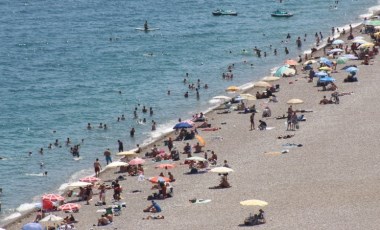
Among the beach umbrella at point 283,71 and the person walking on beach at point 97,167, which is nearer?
the person walking on beach at point 97,167

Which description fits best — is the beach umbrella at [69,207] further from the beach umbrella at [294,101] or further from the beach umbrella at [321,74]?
the beach umbrella at [321,74]

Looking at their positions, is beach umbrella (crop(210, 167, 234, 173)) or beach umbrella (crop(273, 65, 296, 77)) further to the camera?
beach umbrella (crop(273, 65, 296, 77))

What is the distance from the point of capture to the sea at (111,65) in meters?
60.9

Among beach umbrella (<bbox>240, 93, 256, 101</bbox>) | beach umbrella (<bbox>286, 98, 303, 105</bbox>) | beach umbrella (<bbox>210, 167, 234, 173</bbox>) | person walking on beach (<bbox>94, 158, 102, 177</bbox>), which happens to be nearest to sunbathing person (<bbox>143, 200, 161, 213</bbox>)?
beach umbrella (<bbox>210, 167, 234, 173</bbox>)

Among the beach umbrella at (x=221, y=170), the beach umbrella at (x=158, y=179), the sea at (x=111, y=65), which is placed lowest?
the sea at (x=111, y=65)

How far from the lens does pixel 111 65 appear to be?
88688 mm

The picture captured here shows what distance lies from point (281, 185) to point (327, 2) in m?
80.4

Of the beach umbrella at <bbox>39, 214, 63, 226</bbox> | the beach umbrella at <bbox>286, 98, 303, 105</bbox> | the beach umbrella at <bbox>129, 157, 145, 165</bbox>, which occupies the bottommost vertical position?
the beach umbrella at <bbox>39, 214, 63, 226</bbox>

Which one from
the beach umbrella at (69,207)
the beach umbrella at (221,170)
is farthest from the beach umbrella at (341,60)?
the beach umbrella at (69,207)

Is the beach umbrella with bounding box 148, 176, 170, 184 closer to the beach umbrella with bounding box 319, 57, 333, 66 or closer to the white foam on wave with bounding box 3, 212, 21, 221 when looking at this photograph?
the white foam on wave with bounding box 3, 212, 21, 221

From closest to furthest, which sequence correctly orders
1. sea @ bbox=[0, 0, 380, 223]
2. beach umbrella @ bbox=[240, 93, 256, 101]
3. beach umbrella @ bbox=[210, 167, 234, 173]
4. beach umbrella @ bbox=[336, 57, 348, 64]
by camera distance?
beach umbrella @ bbox=[210, 167, 234, 173]
sea @ bbox=[0, 0, 380, 223]
beach umbrella @ bbox=[240, 93, 256, 101]
beach umbrella @ bbox=[336, 57, 348, 64]

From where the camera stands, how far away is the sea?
6094 cm

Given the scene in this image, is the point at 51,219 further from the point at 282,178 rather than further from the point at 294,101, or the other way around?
the point at 294,101

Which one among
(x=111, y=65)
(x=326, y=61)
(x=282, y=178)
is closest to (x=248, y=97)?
(x=326, y=61)
